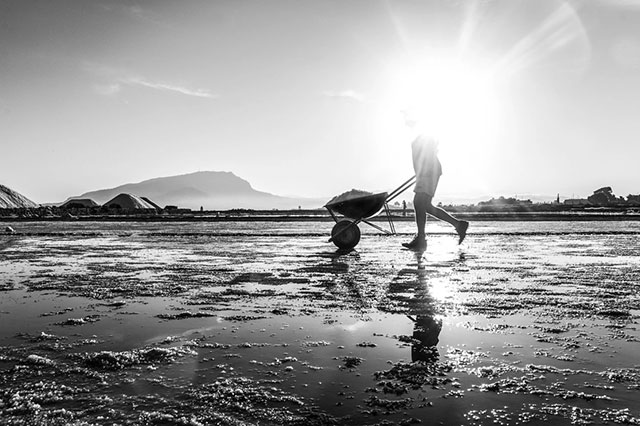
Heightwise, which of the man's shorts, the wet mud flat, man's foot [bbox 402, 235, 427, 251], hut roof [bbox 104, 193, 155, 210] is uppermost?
hut roof [bbox 104, 193, 155, 210]

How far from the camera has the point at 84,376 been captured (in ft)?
9.12

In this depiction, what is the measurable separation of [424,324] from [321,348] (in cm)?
112

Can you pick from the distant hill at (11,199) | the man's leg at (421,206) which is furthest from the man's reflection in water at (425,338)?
the distant hill at (11,199)

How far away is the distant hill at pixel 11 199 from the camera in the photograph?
213ft

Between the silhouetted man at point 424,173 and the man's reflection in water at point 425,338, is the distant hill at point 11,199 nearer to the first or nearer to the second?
the silhouetted man at point 424,173

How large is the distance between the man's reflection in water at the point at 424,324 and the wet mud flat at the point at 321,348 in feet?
0.07

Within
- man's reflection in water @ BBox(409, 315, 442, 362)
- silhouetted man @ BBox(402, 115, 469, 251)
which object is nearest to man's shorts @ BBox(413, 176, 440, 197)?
silhouetted man @ BBox(402, 115, 469, 251)

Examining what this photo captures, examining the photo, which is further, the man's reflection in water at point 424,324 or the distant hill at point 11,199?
the distant hill at point 11,199

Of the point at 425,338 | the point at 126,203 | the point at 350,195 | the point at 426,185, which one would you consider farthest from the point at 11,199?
the point at 425,338

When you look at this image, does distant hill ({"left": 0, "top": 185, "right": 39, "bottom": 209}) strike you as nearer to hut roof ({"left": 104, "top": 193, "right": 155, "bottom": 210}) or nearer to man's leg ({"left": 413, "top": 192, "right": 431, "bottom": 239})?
hut roof ({"left": 104, "top": 193, "right": 155, "bottom": 210})

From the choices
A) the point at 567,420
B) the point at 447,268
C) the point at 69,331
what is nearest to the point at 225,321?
the point at 69,331

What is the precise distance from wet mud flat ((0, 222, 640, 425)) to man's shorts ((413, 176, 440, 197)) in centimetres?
344

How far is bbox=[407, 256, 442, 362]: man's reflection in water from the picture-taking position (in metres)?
3.17

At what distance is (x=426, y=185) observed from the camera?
1019 cm
